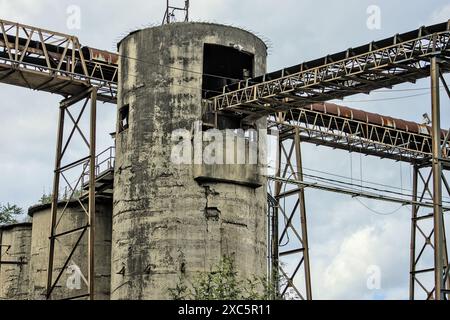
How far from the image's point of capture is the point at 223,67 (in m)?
30.4

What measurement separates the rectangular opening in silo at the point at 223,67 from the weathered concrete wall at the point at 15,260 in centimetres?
1046

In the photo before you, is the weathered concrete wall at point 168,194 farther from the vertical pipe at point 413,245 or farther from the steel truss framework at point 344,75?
the vertical pipe at point 413,245

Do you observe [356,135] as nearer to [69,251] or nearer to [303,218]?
[303,218]

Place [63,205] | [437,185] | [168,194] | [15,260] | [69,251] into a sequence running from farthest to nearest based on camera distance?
1. [15,260]
2. [63,205]
3. [69,251]
4. [168,194]
5. [437,185]

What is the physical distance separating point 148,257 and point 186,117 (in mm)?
4440

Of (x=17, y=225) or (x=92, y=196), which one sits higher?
(x=17, y=225)

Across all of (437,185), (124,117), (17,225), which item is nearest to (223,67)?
(124,117)

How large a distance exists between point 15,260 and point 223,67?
1177 cm

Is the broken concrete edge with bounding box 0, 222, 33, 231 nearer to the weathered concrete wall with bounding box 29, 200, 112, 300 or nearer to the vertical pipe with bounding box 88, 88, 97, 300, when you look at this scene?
the weathered concrete wall with bounding box 29, 200, 112, 300

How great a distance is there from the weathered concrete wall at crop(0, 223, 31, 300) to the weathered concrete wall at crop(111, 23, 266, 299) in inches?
324

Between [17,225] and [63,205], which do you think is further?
[17,225]

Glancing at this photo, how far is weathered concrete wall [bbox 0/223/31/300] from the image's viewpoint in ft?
112

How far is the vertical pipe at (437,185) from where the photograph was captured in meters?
19.0

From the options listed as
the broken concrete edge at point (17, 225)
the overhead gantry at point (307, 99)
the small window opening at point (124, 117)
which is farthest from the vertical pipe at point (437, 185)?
the broken concrete edge at point (17, 225)
